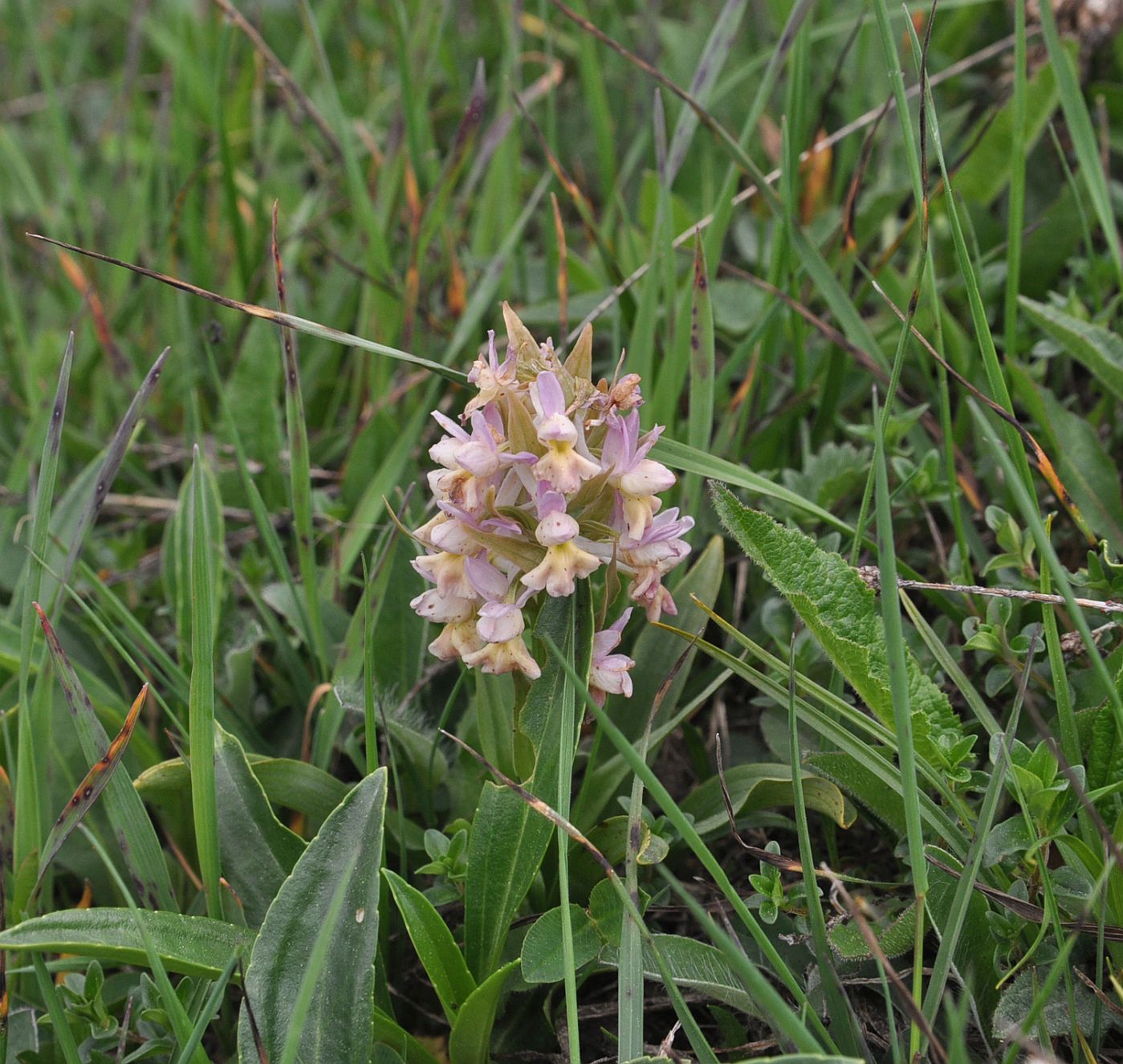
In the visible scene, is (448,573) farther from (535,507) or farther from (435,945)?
(435,945)

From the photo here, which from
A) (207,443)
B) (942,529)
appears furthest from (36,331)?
(942,529)

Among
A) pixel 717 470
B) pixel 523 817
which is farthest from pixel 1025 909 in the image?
pixel 717 470

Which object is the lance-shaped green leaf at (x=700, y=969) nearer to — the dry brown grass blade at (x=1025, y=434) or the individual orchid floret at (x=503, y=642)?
the individual orchid floret at (x=503, y=642)

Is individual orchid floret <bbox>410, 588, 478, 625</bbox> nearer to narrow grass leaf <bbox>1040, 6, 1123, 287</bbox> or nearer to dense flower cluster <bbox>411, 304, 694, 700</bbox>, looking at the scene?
dense flower cluster <bbox>411, 304, 694, 700</bbox>

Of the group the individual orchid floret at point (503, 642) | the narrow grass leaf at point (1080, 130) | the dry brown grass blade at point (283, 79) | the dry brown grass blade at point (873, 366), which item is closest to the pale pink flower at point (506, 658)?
the individual orchid floret at point (503, 642)

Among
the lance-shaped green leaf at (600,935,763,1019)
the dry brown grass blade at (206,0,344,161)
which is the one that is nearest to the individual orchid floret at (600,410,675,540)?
the lance-shaped green leaf at (600,935,763,1019)
